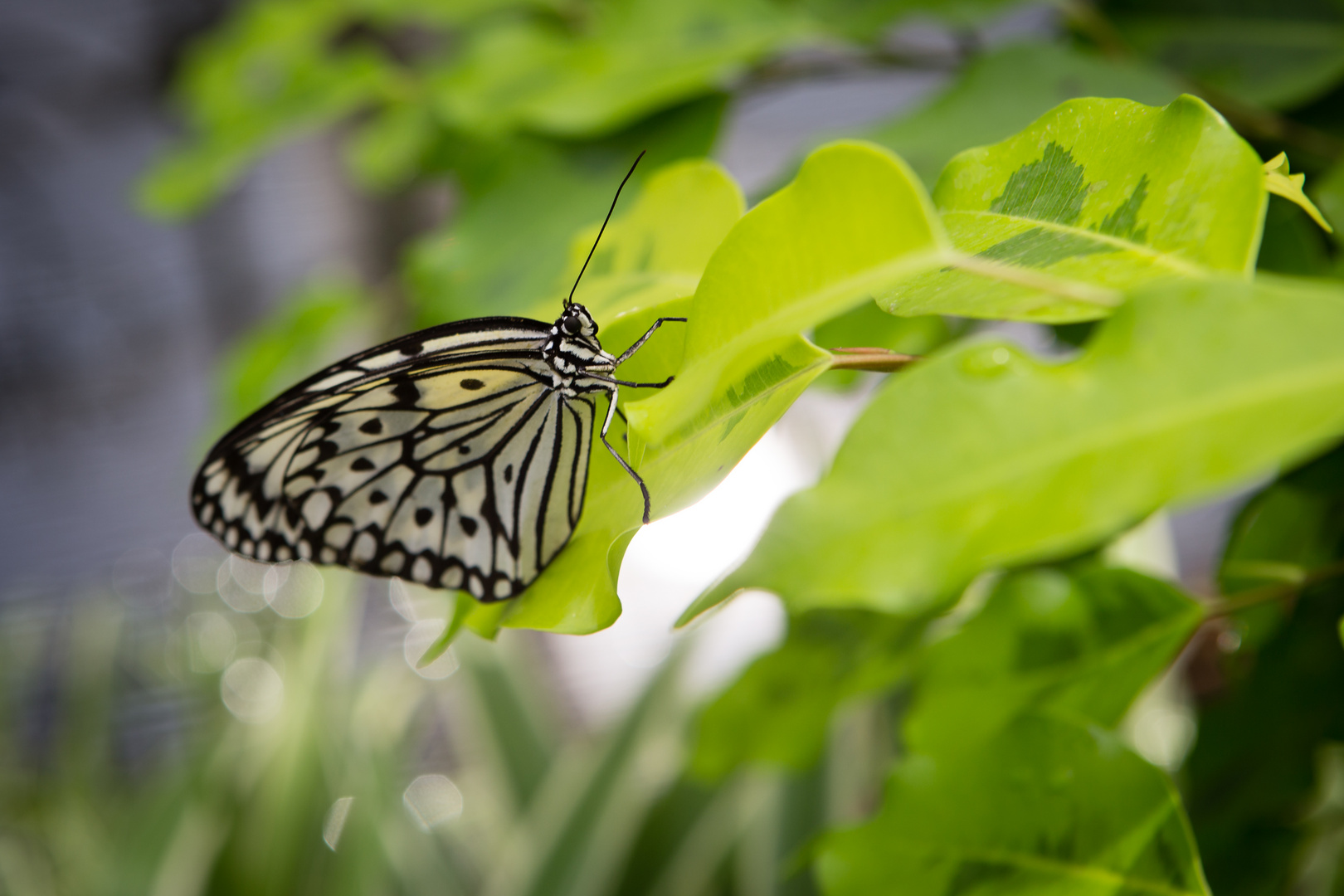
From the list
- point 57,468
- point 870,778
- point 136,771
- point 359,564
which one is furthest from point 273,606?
point 359,564

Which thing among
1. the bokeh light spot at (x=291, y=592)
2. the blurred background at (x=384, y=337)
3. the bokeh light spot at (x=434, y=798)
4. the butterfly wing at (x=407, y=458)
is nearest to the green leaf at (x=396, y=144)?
the blurred background at (x=384, y=337)

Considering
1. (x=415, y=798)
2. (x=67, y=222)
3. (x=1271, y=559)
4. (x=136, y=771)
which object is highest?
(x=67, y=222)

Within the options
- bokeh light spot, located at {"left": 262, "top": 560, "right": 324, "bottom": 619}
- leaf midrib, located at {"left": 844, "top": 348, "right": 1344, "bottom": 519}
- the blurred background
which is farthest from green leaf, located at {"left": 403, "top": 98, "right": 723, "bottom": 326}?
bokeh light spot, located at {"left": 262, "top": 560, "right": 324, "bottom": 619}

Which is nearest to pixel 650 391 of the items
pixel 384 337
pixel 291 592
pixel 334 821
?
pixel 384 337

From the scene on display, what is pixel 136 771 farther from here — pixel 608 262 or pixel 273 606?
pixel 608 262

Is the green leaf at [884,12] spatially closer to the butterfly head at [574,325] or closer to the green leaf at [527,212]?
the green leaf at [527,212]

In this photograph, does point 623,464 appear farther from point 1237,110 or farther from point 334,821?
point 334,821
